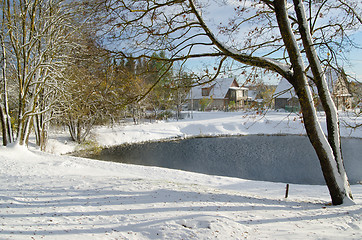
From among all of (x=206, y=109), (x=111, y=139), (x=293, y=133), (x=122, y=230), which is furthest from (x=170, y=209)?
(x=206, y=109)

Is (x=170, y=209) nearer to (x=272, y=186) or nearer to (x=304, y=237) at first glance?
(x=304, y=237)

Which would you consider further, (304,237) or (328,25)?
(328,25)

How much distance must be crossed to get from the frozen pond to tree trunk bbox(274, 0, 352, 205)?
7.15 meters

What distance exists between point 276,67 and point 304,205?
3.57m

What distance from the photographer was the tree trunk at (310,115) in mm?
5824

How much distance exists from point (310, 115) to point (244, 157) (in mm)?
12783

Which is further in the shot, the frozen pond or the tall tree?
the frozen pond

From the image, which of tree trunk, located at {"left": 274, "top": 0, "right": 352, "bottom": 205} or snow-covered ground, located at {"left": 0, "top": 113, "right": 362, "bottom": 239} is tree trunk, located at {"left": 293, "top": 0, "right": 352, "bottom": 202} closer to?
tree trunk, located at {"left": 274, "top": 0, "right": 352, "bottom": 205}

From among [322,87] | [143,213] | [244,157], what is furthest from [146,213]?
[244,157]

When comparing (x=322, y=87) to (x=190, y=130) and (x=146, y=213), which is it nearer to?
(x=146, y=213)

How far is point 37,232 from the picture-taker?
3.66 m

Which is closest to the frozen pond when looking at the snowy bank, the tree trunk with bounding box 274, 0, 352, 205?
the tree trunk with bounding box 274, 0, 352, 205

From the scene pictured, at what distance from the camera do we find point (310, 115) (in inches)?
232

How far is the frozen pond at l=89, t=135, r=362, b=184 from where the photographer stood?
14.1 metres
